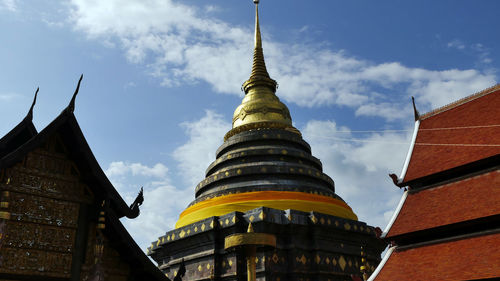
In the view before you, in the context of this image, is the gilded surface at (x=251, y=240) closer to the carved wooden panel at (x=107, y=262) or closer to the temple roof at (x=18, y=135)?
the carved wooden panel at (x=107, y=262)

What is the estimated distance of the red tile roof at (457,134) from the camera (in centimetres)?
1285

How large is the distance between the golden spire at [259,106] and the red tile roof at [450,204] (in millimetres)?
12837

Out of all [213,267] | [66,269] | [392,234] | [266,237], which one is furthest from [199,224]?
[66,269]

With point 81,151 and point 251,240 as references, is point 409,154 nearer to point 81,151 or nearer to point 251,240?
point 251,240

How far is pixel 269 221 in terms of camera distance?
56.1 feet

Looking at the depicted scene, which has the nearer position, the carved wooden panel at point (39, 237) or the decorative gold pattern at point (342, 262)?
the carved wooden panel at point (39, 237)

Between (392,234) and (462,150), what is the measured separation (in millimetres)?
3623

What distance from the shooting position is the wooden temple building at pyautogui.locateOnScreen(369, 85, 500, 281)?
10688mm

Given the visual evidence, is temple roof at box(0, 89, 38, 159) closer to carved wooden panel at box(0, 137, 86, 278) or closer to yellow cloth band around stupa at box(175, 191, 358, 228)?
carved wooden panel at box(0, 137, 86, 278)

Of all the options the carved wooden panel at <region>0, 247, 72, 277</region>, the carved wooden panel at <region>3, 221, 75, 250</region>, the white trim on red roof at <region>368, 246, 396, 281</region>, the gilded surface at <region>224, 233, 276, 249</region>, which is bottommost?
the carved wooden panel at <region>0, 247, 72, 277</region>

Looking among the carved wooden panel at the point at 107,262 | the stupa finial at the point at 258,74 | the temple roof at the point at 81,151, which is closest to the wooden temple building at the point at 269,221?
the stupa finial at the point at 258,74

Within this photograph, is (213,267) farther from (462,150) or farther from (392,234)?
(462,150)

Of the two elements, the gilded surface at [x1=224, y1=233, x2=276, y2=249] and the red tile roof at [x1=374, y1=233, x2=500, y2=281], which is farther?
the gilded surface at [x1=224, y1=233, x2=276, y2=249]

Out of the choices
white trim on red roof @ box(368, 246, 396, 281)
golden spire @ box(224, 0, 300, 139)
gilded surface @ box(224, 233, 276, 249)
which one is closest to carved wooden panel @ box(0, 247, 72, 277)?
gilded surface @ box(224, 233, 276, 249)
